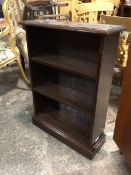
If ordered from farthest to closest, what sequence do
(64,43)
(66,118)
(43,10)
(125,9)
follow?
(125,9), (43,10), (66,118), (64,43)

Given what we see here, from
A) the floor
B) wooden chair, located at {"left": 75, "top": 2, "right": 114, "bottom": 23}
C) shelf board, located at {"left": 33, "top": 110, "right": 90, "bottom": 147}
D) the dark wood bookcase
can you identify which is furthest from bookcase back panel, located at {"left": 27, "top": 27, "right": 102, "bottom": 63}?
wooden chair, located at {"left": 75, "top": 2, "right": 114, "bottom": 23}

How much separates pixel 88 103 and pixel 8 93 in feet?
3.75

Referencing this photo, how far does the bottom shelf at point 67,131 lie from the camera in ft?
4.17

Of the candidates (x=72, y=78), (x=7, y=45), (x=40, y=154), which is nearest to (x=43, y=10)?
(x=7, y=45)

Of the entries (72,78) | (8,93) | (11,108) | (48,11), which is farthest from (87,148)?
(48,11)

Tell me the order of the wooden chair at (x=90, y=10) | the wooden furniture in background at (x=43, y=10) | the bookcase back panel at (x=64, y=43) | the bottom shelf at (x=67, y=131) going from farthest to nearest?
1. the wooden furniture in background at (x=43, y=10)
2. the wooden chair at (x=90, y=10)
3. the bottom shelf at (x=67, y=131)
4. the bookcase back panel at (x=64, y=43)

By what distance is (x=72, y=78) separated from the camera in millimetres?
1328

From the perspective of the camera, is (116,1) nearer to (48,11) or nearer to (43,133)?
(48,11)

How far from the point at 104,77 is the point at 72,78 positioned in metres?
0.32

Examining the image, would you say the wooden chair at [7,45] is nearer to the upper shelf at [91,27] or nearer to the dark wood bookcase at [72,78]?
the dark wood bookcase at [72,78]

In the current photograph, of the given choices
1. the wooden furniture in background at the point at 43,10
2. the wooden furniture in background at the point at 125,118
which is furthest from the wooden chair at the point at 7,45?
the wooden furniture in background at the point at 125,118

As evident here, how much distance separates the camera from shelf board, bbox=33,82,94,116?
3.89 ft

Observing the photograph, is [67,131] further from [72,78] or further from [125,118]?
[125,118]

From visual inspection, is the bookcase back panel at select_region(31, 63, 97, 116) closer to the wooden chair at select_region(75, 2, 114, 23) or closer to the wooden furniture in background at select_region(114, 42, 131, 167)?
the wooden furniture in background at select_region(114, 42, 131, 167)
